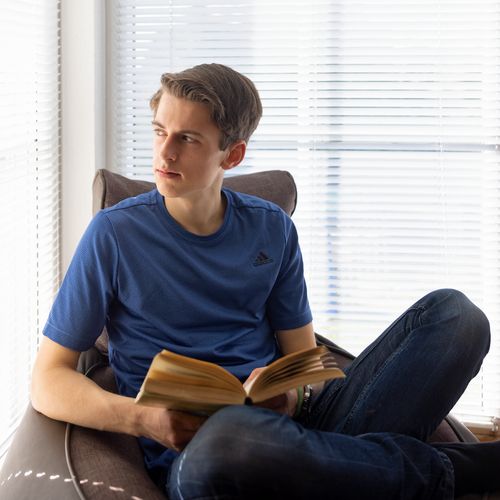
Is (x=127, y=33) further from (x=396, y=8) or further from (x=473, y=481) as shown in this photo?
(x=473, y=481)

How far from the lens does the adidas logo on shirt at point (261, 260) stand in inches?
72.5

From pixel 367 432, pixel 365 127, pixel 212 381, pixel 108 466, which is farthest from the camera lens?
pixel 365 127

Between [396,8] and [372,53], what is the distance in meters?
0.15

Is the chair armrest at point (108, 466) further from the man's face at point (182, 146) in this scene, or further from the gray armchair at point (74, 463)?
the man's face at point (182, 146)

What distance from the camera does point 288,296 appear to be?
190 centimetres

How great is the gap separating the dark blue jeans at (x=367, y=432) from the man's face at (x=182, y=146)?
51cm

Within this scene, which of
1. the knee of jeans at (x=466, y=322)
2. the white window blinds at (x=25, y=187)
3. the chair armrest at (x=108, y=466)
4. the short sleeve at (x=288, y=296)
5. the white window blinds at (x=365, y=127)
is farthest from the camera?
the white window blinds at (x=365, y=127)

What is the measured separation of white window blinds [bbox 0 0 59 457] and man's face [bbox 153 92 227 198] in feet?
1.68

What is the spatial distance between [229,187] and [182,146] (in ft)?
1.46

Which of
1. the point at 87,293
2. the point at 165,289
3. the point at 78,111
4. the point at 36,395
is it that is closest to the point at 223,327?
the point at 165,289

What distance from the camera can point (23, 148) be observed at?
7.22 ft

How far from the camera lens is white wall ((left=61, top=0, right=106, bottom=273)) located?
2514mm

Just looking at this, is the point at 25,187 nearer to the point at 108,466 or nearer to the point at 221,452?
the point at 108,466

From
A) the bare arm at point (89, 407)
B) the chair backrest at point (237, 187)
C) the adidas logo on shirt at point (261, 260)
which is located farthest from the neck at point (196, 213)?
the bare arm at point (89, 407)
